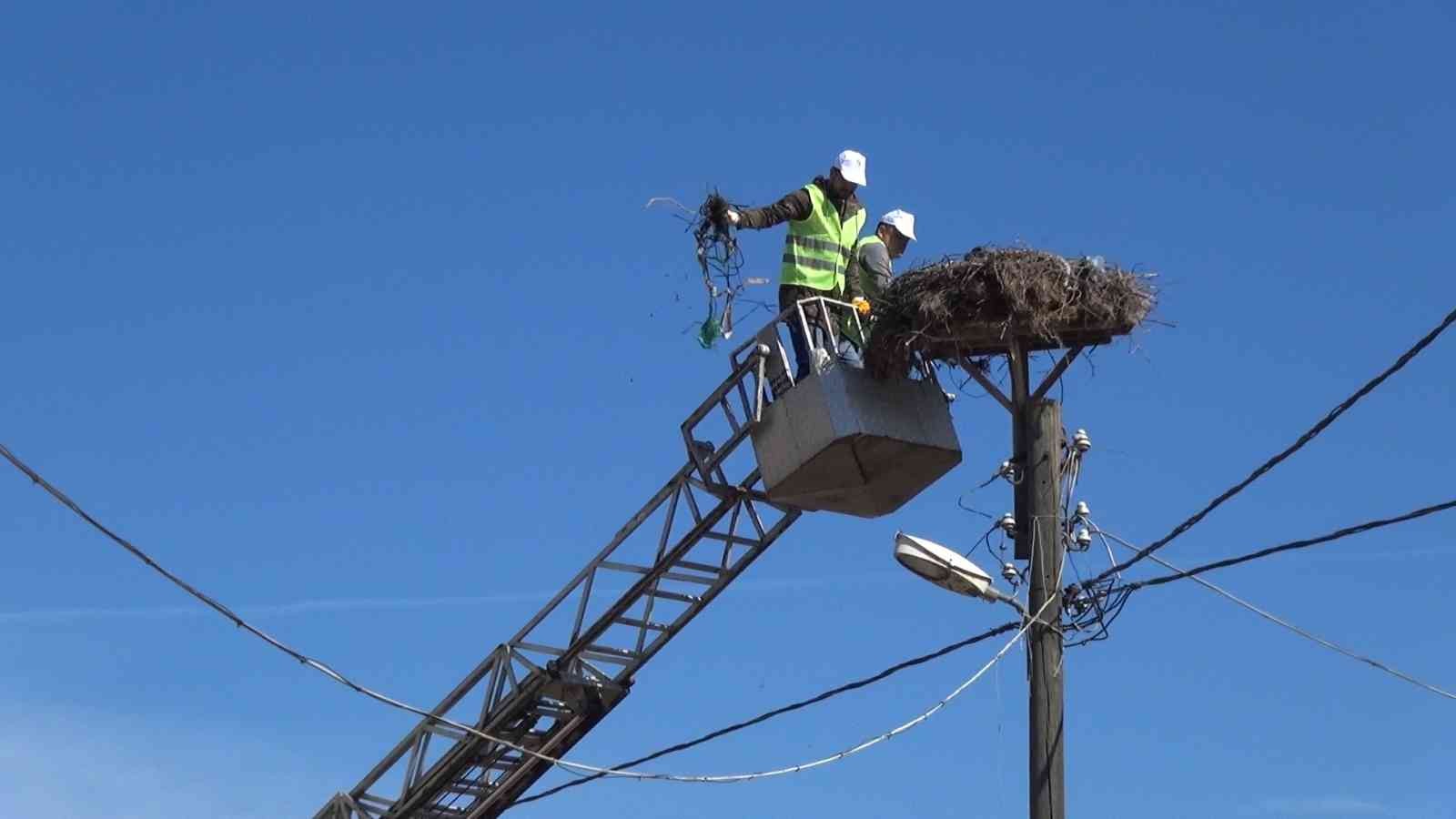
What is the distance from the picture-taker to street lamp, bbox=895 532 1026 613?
13.0 m

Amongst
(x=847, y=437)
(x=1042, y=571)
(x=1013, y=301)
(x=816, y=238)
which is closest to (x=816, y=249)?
(x=816, y=238)

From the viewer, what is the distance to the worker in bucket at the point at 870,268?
1619 cm

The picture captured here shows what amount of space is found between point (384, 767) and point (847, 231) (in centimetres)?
546

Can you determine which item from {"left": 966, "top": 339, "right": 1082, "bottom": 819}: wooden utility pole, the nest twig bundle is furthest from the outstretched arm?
{"left": 966, "top": 339, "right": 1082, "bottom": 819}: wooden utility pole

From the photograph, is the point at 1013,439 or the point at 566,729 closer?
the point at 1013,439

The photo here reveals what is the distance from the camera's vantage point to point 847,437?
15414 millimetres

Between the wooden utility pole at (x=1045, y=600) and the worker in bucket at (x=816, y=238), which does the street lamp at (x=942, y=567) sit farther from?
the worker in bucket at (x=816, y=238)

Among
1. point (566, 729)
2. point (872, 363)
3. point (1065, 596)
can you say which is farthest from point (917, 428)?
point (566, 729)

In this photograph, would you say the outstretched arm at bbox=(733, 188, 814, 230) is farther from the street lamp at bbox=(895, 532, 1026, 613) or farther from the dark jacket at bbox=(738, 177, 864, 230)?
the street lamp at bbox=(895, 532, 1026, 613)

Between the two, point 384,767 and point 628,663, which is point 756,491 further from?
point 384,767

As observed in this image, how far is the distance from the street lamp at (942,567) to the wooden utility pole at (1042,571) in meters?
0.19

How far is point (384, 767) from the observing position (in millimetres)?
18453

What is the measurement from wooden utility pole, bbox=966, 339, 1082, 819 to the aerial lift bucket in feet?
6.12

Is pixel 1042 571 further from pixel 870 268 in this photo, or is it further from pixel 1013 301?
pixel 870 268
